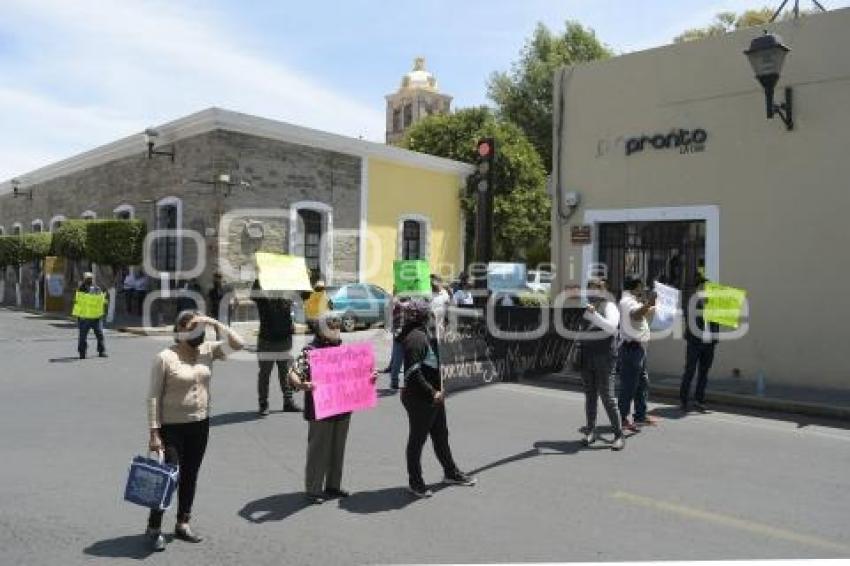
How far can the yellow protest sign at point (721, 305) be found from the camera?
9875 mm

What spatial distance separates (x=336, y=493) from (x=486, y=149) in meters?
7.06

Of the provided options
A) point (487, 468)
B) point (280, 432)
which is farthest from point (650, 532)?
point (280, 432)

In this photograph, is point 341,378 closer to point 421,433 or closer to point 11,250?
point 421,433

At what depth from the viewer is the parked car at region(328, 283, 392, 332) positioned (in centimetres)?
1995

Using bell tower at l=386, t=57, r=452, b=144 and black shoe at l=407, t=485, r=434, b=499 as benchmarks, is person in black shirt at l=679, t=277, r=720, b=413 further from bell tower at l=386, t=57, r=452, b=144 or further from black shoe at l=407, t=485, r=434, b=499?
bell tower at l=386, t=57, r=452, b=144

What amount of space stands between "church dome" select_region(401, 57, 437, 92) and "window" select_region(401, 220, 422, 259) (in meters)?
55.2

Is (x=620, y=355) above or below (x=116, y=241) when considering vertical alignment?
below

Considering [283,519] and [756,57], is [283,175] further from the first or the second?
[283,519]

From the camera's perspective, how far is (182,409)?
4895 millimetres

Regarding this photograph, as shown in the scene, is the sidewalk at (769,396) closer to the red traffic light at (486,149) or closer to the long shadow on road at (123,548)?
the red traffic light at (486,149)

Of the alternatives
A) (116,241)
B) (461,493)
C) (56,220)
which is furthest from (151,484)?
(56,220)

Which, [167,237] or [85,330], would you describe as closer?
[85,330]

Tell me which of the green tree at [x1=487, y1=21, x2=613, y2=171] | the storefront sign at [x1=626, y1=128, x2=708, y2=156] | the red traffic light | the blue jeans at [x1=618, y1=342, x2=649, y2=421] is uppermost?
the green tree at [x1=487, y1=21, x2=613, y2=171]

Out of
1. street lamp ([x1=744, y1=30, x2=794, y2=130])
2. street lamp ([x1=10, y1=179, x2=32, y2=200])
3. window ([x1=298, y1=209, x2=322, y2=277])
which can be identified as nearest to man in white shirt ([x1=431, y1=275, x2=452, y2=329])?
street lamp ([x1=744, y1=30, x2=794, y2=130])
